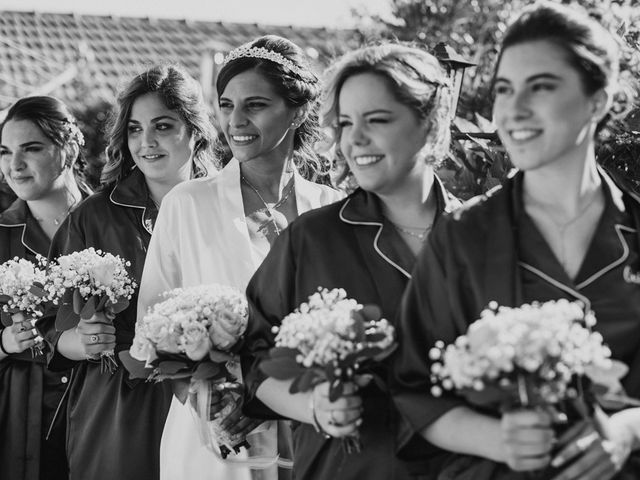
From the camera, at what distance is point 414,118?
4023 millimetres

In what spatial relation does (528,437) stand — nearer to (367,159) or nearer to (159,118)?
(367,159)

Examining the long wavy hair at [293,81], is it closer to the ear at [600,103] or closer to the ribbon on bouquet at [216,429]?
the ribbon on bouquet at [216,429]

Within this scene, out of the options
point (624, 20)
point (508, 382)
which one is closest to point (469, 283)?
point (508, 382)

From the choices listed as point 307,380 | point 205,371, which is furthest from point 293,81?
point 307,380

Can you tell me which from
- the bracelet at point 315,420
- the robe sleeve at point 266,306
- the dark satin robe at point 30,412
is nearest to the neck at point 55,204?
the dark satin robe at point 30,412

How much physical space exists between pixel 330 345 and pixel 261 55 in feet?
6.75

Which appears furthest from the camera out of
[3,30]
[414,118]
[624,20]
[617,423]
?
[3,30]

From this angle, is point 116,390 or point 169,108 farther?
point 169,108

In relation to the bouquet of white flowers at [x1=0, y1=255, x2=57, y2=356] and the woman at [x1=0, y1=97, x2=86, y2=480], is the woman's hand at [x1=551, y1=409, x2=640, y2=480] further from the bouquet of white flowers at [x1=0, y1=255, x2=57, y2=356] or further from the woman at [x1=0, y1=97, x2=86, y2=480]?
the woman at [x1=0, y1=97, x2=86, y2=480]

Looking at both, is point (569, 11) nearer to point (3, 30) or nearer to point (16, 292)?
point (16, 292)

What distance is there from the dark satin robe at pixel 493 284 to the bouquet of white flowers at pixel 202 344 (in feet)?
3.15

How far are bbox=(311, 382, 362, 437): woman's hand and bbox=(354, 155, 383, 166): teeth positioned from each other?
2.61ft

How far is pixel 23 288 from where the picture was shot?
5.79 metres

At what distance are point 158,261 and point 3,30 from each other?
17.9m
